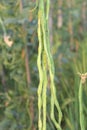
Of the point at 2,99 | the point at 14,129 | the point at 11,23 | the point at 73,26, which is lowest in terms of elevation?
the point at 14,129

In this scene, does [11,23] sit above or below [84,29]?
above

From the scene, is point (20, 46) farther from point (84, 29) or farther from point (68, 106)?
point (84, 29)

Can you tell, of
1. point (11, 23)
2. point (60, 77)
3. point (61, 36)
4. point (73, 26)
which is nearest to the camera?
point (11, 23)

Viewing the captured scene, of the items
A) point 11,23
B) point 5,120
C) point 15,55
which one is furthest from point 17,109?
point 11,23

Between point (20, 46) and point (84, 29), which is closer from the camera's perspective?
point (20, 46)

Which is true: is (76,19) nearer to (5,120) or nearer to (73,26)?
(73,26)

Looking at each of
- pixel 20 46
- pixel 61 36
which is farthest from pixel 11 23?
pixel 61 36

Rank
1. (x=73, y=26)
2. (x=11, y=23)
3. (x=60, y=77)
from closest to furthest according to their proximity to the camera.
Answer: (x=11, y=23), (x=60, y=77), (x=73, y=26)

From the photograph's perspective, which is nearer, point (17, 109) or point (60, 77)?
point (17, 109)

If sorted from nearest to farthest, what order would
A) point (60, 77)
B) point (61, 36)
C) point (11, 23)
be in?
point (11, 23) < point (60, 77) < point (61, 36)
